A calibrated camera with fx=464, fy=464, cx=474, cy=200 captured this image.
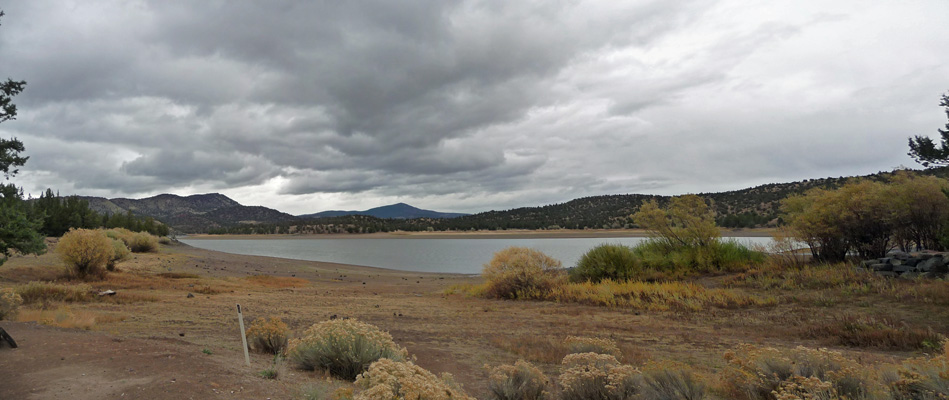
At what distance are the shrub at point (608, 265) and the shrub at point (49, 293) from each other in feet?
55.6

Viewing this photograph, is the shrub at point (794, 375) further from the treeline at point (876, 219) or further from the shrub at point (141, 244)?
the shrub at point (141, 244)

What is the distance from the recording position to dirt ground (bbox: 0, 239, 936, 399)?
5395mm

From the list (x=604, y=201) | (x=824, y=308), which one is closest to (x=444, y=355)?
(x=824, y=308)

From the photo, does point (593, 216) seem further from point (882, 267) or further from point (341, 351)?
point (341, 351)

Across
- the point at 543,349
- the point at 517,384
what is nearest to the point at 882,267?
the point at 543,349

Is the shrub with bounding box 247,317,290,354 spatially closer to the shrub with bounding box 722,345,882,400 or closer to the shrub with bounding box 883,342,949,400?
the shrub with bounding box 722,345,882,400

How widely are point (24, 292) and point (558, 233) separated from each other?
87.1 metres

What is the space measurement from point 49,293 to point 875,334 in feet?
68.5

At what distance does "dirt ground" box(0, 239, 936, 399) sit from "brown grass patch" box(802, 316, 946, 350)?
0.56 metres

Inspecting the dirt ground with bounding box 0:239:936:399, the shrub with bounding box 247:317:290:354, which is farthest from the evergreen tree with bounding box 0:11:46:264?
the shrub with bounding box 247:317:290:354

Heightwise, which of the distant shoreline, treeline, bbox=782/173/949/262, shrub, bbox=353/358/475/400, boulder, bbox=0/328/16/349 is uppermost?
treeline, bbox=782/173/949/262

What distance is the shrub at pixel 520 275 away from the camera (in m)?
17.6

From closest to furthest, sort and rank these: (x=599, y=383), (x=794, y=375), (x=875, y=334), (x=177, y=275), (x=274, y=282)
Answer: (x=794, y=375) < (x=599, y=383) < (x=875, y=334) < (x=177, y=275) < (x=274, y=282)

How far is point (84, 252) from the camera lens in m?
19.0
